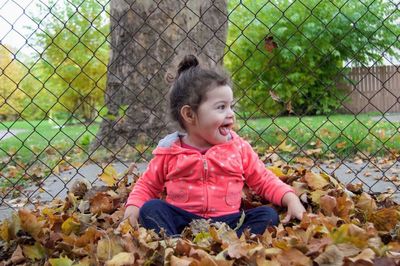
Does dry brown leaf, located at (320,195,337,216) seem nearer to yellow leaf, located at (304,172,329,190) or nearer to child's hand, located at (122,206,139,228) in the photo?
yellow leaf, located at (304,172,329,190)

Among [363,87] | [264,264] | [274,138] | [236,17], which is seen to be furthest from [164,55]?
[363,87]

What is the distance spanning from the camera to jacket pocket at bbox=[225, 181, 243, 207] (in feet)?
9.86

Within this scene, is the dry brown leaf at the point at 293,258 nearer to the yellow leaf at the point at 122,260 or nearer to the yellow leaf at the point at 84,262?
the yellow leaf at the point at 122,260

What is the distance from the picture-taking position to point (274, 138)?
7.51m

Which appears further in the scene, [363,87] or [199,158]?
[363,87]

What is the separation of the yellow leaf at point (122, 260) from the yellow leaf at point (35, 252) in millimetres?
602

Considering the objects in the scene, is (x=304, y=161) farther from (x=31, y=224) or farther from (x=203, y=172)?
(x=31, y=224)

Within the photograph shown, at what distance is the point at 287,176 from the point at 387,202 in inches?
23.9

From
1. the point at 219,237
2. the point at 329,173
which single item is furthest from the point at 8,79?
the point at 219,237

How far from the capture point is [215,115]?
2.94m

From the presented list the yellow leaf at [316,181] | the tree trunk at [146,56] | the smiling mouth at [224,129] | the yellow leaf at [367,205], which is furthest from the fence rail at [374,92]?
the smiling mouth at [224,129]

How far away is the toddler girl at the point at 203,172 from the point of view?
9.61 feet

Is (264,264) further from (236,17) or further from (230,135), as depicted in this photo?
(236,17)

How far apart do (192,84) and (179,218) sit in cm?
72
